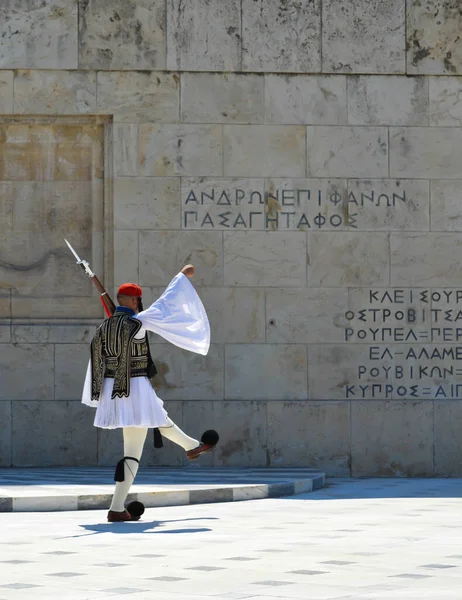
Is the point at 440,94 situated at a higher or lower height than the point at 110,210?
higher

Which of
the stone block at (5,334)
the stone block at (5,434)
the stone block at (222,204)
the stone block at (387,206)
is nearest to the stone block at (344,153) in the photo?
the stone block at (387,206)

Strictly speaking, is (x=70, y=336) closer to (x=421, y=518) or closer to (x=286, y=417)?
(x=286, y=417)

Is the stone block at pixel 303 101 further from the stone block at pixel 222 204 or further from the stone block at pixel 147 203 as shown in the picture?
the stone block at pixel 147 203

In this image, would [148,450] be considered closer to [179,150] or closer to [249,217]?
[249,217]

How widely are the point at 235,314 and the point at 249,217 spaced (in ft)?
3.85

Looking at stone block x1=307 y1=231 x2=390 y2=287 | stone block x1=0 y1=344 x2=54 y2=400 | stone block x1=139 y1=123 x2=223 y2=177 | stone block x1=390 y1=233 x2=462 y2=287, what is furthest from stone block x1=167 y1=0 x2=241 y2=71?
stone block x1=0 y1=344 x2=54 y2=400

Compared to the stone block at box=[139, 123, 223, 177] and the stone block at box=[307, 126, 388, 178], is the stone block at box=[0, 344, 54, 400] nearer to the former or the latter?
the stone block at box=[139, 123, 223, 177]

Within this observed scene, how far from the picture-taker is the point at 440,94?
16.3m

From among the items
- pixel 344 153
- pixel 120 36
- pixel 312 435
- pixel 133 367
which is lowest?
pixel 312 435

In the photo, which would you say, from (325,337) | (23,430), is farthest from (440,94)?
(23,430)

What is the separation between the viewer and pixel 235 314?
1594cm

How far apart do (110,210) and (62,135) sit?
3.61 ft

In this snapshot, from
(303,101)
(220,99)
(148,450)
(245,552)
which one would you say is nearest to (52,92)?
(220,99)

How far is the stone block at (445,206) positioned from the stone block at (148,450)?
12.6 ft
